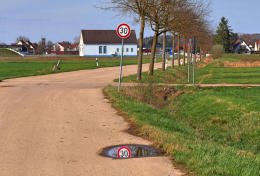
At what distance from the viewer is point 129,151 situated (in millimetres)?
6969

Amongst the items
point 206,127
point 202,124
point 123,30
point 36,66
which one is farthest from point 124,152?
point 36,66

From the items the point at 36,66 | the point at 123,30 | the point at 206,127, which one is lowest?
the point at 206,127

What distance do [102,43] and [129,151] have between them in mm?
93101

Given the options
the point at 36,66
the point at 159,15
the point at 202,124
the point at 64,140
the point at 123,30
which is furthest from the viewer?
the point at 36,66

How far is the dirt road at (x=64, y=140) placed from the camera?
19.1 ft

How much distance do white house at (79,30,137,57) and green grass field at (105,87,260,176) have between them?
3167 inches

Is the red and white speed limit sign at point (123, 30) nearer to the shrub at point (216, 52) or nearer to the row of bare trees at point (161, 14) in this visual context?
the row of bare trees at point (161, 14)

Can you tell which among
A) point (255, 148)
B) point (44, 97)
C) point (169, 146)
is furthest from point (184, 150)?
point (44, 97)

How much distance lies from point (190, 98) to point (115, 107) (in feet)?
20.5

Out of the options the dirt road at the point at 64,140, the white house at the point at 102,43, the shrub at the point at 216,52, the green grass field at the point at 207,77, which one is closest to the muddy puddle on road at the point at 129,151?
the dirt road at the point at 64,140

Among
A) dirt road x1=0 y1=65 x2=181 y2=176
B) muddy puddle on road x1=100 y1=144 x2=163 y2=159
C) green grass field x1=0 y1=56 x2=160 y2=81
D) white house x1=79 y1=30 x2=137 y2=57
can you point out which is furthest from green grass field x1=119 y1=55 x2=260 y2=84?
white house x1=79 y1=30 x2=137 y2=57

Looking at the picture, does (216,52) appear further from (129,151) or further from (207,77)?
(129,151)

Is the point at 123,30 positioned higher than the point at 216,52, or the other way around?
the point at 123,30

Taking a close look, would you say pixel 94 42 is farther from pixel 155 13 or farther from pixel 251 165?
pixel 251 165
